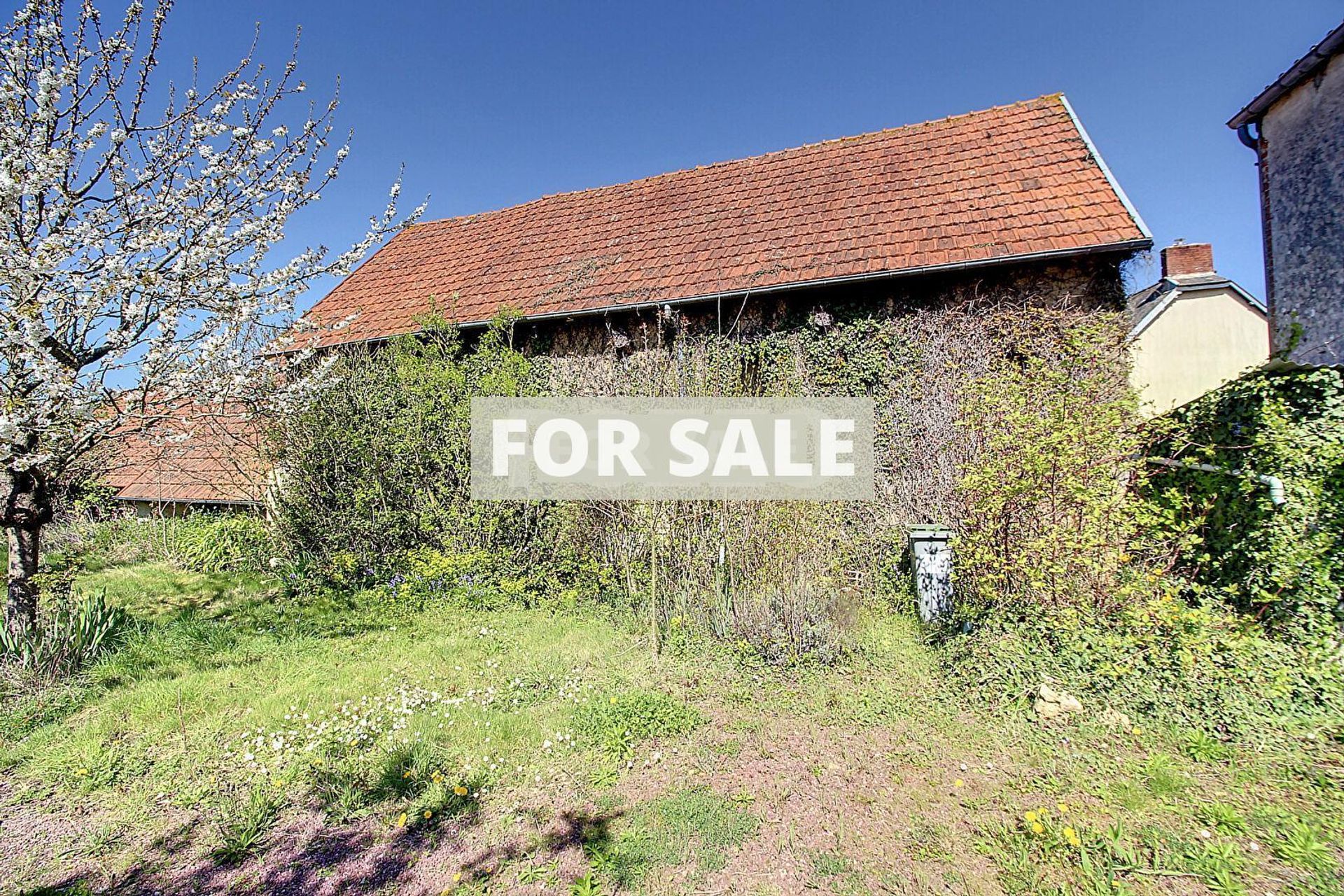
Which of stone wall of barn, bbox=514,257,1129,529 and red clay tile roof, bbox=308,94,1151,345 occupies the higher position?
red clay tile roof, bbox=308,94,1151,345

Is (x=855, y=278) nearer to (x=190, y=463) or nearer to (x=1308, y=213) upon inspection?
(x=1308, y=213)

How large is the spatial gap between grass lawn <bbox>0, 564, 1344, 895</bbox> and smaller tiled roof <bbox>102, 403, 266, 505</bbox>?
5.69ft

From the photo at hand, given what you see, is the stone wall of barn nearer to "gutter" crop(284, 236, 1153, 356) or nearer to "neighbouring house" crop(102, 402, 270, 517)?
"gutter" crop(284, 236, 1153, 356)

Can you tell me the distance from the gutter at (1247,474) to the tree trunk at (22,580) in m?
8.02

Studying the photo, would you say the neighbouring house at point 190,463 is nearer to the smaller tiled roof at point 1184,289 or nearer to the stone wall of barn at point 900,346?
the stone wall of barn at point 900,346

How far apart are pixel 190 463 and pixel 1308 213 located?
56.0 feet

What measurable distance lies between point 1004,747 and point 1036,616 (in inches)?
43.0

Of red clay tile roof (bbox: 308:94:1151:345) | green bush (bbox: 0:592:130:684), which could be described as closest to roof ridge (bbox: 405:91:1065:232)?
red clay tile roof (bbox: 308:94:1151:345)

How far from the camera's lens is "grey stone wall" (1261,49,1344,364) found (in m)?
7.53

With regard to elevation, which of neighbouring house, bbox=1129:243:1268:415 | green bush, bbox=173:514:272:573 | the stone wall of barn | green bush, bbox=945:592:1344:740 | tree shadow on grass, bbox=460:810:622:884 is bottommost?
tree shadow on grass, bbox=460:810:622:884

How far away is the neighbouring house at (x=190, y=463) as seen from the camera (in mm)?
4727

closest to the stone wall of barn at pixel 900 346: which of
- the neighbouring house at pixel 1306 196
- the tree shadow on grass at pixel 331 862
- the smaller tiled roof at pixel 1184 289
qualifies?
the neighbouring house at pixel 1306 196

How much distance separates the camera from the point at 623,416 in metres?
6.53

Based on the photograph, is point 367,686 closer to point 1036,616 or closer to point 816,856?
point 816,856
